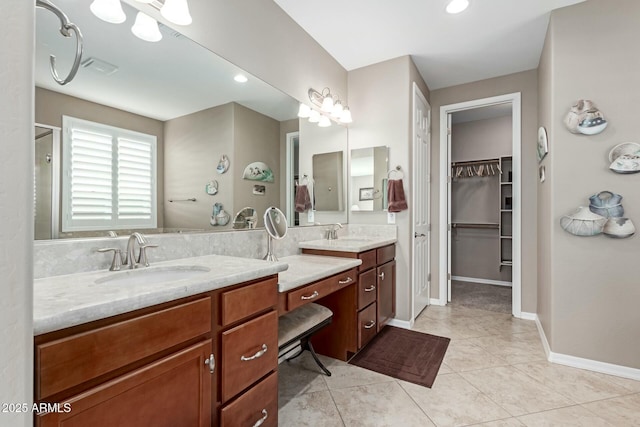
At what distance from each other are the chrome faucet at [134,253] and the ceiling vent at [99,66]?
0.72 m

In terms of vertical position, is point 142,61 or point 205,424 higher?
point 142,61

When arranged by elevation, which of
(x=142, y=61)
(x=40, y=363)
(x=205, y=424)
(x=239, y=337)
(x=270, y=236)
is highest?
(x=142, y=61)

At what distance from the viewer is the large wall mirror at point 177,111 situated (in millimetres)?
1131

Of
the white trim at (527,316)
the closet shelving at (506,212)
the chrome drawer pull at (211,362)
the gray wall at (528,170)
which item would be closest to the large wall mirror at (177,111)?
the chrome drawer pull at (211,362)

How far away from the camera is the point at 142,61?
1374 millimetres

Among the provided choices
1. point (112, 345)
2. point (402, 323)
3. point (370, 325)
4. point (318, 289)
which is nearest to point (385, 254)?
point (370, 325)

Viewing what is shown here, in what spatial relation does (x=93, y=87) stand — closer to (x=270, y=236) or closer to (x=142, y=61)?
(x=142, y=61)

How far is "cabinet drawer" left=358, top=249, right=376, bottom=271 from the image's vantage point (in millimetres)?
2211

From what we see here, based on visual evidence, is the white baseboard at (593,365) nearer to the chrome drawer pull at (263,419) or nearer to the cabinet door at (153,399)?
the chrome drawer pull at (263,419)

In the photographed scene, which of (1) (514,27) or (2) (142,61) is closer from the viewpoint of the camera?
(2) (142,61)

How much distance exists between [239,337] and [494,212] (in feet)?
14.8

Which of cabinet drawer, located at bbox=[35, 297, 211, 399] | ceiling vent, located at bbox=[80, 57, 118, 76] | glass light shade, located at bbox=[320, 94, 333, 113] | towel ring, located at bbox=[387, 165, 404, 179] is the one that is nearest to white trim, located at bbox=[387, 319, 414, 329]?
towel ring, located at bbox=[387, 165, 404, 179]

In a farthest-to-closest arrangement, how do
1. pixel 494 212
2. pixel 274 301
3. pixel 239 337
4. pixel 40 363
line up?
1. pixel 494 212
2. pixel 274 301
3. pixel 239 337
4. pixel 40 363

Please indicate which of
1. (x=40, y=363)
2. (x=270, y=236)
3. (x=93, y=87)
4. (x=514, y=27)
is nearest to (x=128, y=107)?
(x=93, y=87)
